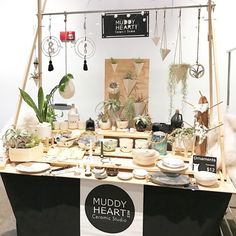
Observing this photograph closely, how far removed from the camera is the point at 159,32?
11.4ft

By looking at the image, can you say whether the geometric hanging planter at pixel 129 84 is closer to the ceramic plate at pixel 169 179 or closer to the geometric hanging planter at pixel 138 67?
the geometric hanging planter at pixel 138 67

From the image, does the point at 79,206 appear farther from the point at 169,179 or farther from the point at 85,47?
the point at 85,47

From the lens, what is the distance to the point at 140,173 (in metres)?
2.00

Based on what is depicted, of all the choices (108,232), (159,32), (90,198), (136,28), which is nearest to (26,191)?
(90,198)

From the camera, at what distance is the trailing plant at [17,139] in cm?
217

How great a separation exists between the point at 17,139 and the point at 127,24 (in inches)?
65.0

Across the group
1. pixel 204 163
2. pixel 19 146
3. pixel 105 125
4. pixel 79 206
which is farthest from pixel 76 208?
pixel 204 163

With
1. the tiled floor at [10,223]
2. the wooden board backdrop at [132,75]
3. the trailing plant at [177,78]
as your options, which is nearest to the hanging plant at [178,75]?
the trailing plant at [177,78]

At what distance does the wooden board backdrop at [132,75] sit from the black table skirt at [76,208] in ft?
3.44

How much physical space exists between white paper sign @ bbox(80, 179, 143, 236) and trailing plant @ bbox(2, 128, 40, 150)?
1.79ft

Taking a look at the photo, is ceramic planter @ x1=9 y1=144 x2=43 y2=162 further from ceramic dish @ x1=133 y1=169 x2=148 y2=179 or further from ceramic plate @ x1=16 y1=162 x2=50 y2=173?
ceramic dish @ x1=133 y1=169 x2=148 y2=179

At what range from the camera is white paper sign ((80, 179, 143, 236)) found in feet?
6.41

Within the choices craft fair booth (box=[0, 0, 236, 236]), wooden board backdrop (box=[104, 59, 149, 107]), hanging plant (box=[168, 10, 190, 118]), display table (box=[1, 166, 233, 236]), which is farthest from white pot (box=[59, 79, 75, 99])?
hanging plant (box=[168, 10, 190, 118])

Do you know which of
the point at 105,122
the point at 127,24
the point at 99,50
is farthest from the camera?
the point at 99,50
